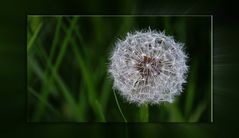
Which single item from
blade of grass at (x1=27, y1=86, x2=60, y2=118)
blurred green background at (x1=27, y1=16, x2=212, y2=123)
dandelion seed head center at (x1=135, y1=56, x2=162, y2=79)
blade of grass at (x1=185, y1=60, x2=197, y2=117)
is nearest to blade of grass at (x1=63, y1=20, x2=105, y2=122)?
blurred green background at (x1=27, y1=16, x2=212, y2=123)

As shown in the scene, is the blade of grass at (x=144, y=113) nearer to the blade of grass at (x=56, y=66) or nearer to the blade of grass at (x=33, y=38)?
the blade of grass at (x=56, y=66)

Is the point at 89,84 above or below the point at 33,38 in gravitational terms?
below

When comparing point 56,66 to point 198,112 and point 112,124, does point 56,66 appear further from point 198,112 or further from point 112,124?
point 198,112

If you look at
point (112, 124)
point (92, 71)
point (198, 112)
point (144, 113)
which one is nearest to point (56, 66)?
point (92, 71)

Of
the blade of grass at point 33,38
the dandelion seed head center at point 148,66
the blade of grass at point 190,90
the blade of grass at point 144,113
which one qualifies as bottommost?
the blade of grass at point 144,113

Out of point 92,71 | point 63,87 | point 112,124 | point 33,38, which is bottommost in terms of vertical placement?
point 112,124

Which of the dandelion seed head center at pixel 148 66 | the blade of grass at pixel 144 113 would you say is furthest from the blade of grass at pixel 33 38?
the blade of grass at pixel 144 113

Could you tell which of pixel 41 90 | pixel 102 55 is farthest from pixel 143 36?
pixel 41 90
